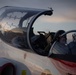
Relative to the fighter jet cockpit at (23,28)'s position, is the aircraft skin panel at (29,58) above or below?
below

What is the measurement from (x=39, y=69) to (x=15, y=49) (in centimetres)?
63

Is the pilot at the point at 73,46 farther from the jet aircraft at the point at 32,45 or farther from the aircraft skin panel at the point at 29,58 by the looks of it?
the aircraft skin panel at the point at 29,58

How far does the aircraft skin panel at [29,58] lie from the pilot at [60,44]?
0.25 m

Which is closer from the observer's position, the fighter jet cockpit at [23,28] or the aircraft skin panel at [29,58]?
the aircraft skin panel at [29,58]

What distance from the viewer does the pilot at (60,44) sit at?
6945mm

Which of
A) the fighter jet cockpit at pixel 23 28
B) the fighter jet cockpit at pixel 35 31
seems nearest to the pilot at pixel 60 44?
the fighter jet cockpit at pixel 35 31

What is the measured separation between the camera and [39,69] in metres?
7.03

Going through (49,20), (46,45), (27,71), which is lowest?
(27,71)

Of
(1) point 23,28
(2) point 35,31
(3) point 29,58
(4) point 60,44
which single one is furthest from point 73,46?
(1) point 23,28

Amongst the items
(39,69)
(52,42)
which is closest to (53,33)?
(52,42)

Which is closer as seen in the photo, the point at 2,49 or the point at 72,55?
the point at 72,55

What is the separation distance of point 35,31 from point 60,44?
1.69 feet

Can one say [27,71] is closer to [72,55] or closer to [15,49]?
[15,49]

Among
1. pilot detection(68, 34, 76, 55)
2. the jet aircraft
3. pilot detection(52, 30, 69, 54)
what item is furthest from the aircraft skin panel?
pilot detection(68, 34, 76, 55)
